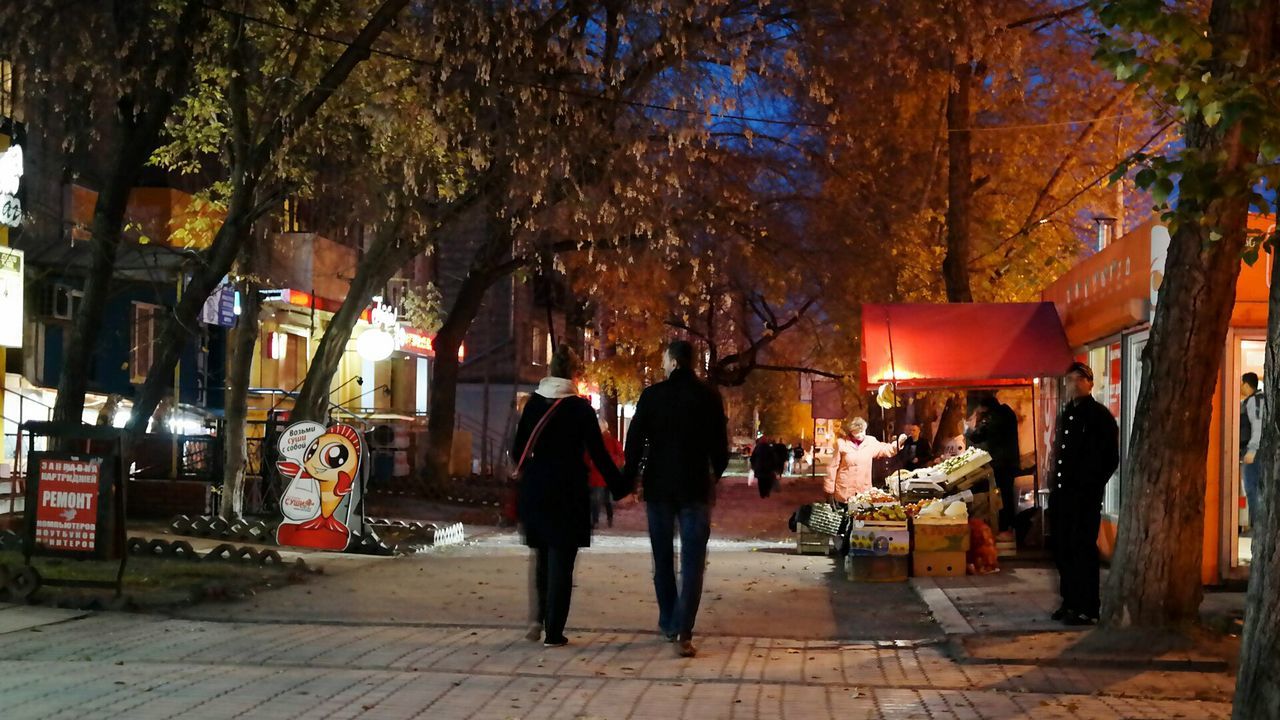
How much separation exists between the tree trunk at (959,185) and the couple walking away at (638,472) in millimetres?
11801

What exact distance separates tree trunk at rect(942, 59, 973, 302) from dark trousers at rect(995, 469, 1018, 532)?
5.03 meters

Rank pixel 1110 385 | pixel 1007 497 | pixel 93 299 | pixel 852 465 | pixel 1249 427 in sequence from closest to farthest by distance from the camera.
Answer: pixel 1249 427, pixel 93 299, pixel 1110 385, pixel 1007 497, pixel 852 465

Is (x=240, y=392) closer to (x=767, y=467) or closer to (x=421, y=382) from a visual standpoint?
(x=767, y=467)

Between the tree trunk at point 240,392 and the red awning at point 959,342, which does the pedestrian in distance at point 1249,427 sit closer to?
the red awning at point 959,342

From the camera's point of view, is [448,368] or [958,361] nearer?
[958,361]

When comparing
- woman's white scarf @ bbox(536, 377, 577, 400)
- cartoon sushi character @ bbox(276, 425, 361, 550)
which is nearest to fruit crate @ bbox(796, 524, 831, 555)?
cartoon sushi character @ bbox(276, 425, 361, 550)

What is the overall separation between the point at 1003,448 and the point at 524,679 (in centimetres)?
862

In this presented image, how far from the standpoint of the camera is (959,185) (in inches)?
782

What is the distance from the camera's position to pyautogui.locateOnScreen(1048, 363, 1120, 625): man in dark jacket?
9875mm

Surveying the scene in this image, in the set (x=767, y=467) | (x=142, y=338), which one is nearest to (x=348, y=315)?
(x=142, y=338)

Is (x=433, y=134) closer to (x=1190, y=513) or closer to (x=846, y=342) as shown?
Answer: (x=1190, y=513)

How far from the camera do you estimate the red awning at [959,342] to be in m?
14.4

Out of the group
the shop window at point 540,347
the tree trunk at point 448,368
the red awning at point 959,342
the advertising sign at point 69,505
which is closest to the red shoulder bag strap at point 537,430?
the advertising sign at point 69,505

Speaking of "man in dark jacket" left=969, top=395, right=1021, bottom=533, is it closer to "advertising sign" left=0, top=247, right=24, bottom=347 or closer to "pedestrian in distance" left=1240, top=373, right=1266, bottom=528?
"pedestrian in distance" left=1240, top=373, right=1266, bottom=528
